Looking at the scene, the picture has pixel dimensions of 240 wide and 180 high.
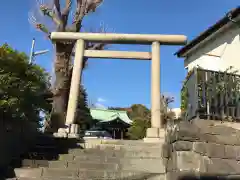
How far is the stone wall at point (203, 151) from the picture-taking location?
5.22 m

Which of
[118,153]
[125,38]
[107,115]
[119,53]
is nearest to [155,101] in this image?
[119,53]

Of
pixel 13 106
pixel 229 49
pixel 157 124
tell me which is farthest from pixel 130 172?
pixel 229 49

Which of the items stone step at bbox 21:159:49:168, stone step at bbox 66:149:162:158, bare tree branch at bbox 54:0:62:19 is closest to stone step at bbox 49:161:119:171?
stone step at bbox 21:159:49:168

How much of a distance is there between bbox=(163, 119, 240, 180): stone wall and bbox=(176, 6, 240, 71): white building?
15.2 feet

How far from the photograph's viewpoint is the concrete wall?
10094 millimetres

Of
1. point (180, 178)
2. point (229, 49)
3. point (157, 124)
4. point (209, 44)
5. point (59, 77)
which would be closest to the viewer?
point (180, 178)

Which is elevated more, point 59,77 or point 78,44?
point 78,44

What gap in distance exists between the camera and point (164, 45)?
10.7 metres

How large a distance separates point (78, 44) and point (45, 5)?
3.99 metres

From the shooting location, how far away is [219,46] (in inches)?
436

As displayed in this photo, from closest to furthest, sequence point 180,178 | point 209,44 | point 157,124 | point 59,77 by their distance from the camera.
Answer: point 180,178
point 157,124
point 209,44
point 59,77

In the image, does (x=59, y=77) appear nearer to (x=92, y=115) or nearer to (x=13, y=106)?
(x=13, y=106)

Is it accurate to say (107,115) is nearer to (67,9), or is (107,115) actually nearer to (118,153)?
(67,9)

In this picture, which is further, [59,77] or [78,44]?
[59,77]
